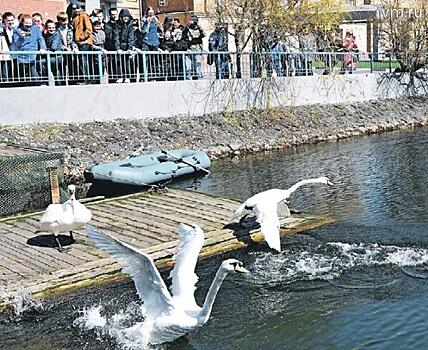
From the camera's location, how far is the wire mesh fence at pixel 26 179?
13.4 meters

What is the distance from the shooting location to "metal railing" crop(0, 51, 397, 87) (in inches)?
734

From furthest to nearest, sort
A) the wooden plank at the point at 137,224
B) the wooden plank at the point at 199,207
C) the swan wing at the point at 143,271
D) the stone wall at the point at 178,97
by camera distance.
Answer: the stone wall at the point at 178,97, the wooden plank at the point at 199,207, the wooden plank at the point at 137,224, the swan wing at the point at 143,271

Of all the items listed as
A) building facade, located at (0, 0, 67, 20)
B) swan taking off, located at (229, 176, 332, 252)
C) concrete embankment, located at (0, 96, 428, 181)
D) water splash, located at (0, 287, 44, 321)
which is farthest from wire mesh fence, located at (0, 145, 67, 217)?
building facade, located at (0, 0, 67, 20)

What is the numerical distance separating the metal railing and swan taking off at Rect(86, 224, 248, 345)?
37.3 ft

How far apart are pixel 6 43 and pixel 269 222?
34.1 feet

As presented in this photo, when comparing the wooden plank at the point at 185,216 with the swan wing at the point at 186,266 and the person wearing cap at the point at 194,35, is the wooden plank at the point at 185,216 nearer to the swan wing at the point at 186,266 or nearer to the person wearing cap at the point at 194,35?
the swan wing at the point at 186,266

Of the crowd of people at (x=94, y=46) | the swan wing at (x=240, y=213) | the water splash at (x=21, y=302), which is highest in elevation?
the crowd of people at (x=94, y=46)

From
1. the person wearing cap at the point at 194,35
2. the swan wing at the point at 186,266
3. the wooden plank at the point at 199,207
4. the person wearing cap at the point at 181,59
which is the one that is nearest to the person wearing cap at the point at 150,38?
the person wearing cap at the point at 181,59

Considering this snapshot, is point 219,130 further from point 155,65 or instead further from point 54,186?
point 54,186

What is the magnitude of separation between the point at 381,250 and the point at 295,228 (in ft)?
5.78

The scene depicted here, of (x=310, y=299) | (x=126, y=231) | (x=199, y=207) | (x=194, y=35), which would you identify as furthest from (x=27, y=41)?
(x=310, y=299)

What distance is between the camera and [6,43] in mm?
18062

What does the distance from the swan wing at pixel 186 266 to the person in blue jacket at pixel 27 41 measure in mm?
11090

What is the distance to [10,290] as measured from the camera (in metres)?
9.17
